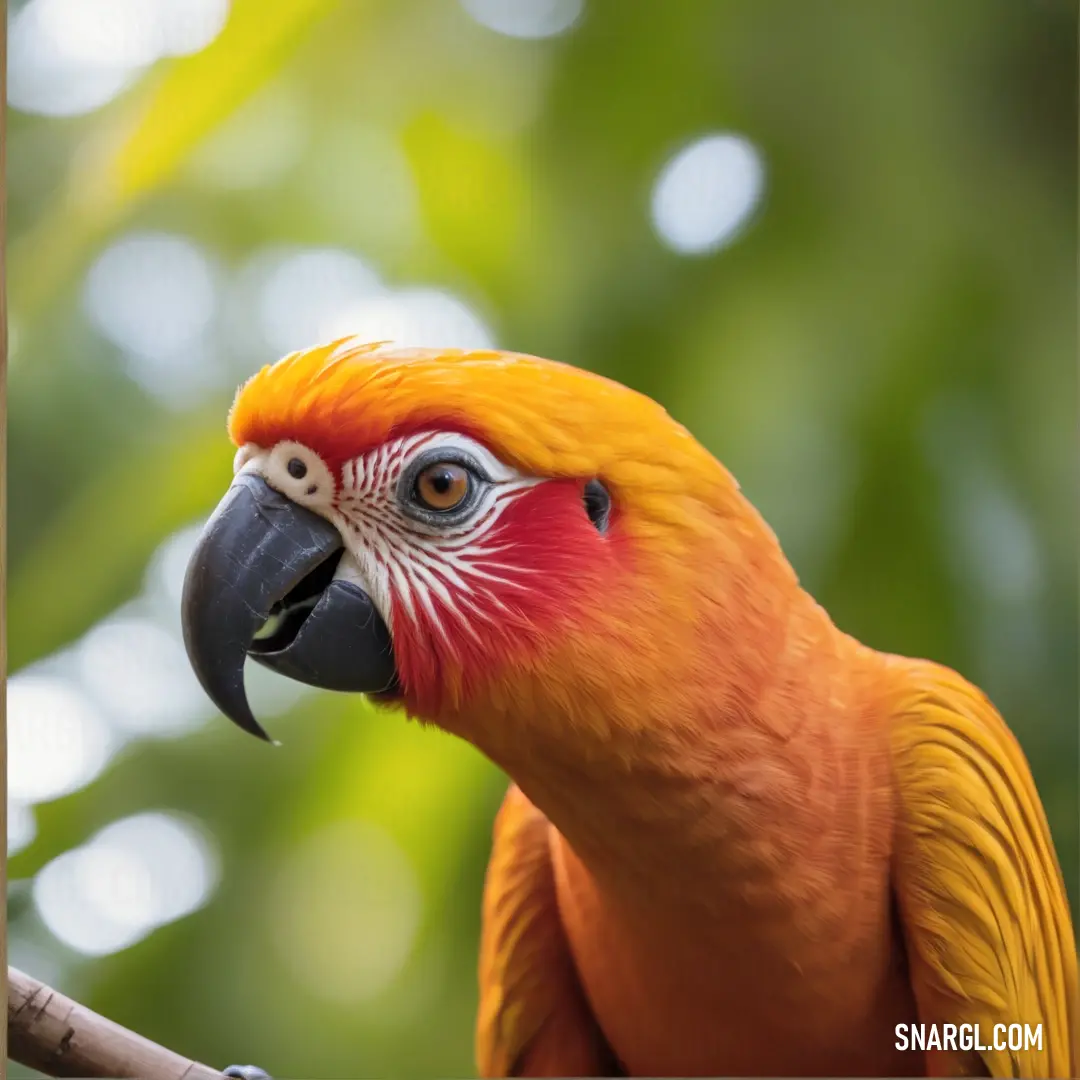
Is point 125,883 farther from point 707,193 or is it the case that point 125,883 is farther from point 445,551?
point 707,193

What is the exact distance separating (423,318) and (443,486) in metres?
0.41

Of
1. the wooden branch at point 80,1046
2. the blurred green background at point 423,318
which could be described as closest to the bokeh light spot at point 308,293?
the blurred green background at point 423,318

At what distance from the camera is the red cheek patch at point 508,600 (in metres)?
0.89

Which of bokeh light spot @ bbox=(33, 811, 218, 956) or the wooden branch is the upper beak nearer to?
the wooden branch

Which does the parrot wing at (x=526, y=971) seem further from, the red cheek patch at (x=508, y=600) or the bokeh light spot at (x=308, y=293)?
the bokeh light spot at (x=308, y=293)

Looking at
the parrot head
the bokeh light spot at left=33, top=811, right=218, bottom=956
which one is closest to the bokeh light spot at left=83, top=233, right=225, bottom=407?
the parrot head

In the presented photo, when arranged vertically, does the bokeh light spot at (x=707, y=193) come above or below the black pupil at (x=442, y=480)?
above

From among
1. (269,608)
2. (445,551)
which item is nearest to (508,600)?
(445,551)

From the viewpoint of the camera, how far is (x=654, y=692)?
0.90 m

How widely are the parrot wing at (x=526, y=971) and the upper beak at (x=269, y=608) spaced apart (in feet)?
1.25

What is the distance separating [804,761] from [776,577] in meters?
0.16

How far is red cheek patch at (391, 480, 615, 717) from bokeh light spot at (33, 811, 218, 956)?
0.51 metres

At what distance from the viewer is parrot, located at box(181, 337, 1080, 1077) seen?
895mm

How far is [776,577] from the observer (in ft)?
3.26
